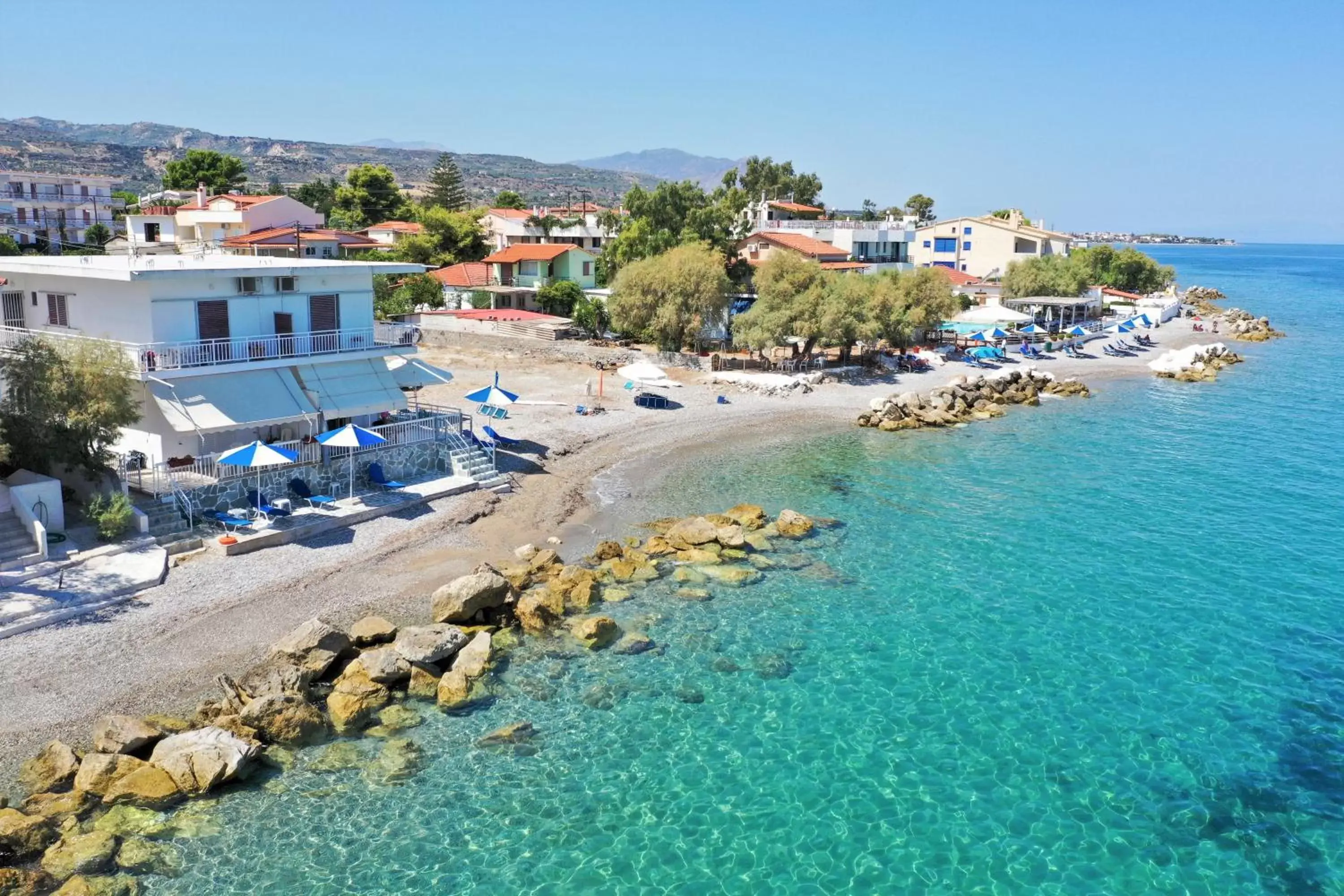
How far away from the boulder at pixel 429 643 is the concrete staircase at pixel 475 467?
10.3 meters

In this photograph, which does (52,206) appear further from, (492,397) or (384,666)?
(384,666)

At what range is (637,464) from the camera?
115ft

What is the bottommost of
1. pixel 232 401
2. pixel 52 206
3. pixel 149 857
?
pixel 149 857

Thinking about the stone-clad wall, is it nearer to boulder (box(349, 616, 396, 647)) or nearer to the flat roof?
the flat roof

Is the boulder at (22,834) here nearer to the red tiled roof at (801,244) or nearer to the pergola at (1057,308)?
the red tiled roof at (801,244)

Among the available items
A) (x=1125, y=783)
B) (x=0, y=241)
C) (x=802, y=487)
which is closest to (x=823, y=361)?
(x=802, y=487)

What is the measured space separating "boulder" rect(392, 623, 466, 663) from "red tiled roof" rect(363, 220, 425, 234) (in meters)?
62.6

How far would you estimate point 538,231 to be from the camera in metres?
81.8

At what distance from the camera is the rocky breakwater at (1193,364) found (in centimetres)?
6072

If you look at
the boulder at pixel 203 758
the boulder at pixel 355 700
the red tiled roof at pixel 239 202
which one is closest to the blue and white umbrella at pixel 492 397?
the boulder at pixel 355 700

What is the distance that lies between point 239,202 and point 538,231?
23.5m

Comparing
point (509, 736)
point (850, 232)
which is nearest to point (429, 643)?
point (509, 736)

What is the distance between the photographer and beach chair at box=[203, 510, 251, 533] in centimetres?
2411

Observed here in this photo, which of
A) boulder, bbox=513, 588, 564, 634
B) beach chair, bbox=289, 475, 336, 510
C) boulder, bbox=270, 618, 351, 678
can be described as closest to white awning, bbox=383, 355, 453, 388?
beach chair, bbox=289, 475, 336, 510
